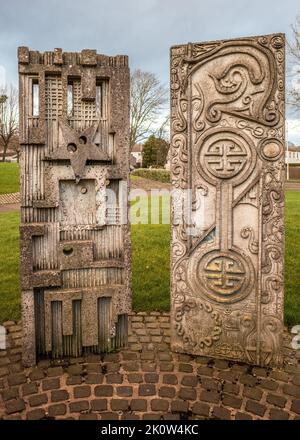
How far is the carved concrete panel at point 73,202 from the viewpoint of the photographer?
12.4 ft

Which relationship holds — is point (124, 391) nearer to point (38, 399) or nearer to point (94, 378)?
point (94, 378)

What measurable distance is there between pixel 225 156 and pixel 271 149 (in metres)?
0.48

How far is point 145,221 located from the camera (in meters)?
11.0

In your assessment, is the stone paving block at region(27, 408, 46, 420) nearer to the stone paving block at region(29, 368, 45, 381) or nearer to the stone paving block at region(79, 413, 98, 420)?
the stone paving block at region(79, 413, 98, 420)

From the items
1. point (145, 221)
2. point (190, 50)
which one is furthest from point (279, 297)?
point (145, 221)

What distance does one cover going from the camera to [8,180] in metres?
23.0

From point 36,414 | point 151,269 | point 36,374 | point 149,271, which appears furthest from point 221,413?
point 151,269

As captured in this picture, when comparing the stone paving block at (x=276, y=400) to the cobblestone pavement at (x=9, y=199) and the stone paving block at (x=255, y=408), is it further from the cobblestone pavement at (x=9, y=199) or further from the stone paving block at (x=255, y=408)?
the cobblestone pavement at (x=9, y=199)

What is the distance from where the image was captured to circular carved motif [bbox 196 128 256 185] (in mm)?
3812

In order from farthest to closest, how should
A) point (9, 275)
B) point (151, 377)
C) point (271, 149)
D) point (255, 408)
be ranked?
point (9, 275), point (271, 149), point (151, 377), point (255, 408)

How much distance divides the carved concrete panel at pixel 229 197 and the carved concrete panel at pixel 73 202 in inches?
25.6

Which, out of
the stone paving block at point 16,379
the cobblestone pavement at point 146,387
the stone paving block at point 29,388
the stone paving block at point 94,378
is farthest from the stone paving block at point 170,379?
the stone paving block at point 16,379

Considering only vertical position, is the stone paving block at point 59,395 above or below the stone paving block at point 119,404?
above
